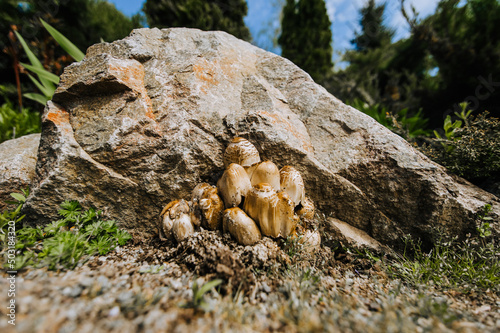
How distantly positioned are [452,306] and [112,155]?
124 inches

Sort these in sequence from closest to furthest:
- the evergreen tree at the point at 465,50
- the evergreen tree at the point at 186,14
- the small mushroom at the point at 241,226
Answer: the small mushroom at the point at 241,226 → the evergreen tree at the point at 465,50 → the evergreen tree at the point at 186,14

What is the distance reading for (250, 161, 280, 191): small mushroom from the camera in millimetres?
2070

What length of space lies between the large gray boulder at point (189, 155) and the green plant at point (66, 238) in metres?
0.15

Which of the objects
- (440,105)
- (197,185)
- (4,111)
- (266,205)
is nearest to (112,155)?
(197,185)

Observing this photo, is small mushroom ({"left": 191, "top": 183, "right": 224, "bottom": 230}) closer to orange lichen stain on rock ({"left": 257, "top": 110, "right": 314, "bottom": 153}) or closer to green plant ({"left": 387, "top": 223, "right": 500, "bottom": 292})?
orange lichen stain on rock ({"left": 257, "top": 110, "right": 314, "bottom": 153})

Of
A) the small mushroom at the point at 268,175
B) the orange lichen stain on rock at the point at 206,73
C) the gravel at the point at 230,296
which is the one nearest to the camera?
the gravel at the point at 230,296

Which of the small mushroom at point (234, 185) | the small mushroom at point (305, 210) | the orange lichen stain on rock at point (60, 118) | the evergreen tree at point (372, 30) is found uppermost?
the evergreen tree at point (372, 30)

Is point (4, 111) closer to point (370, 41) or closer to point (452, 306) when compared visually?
point (452, 306)

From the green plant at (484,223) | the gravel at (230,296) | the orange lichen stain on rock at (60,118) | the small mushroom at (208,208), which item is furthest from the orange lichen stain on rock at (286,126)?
Answer: the orange lichen stain on rock at (60,118)

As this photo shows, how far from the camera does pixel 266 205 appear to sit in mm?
1866

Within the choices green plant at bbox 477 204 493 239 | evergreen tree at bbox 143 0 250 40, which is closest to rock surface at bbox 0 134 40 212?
green plant at bbox 477 204 493 239

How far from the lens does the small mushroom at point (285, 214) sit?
6.30ft

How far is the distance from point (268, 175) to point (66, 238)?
172 cm

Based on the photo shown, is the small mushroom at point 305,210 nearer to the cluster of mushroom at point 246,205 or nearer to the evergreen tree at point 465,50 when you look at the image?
the cluster of mushroom at point 246,205
